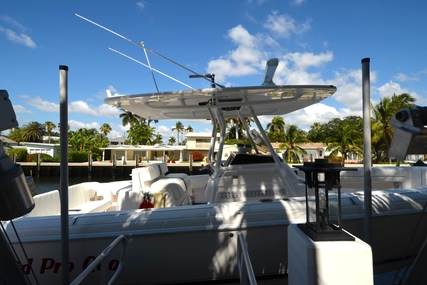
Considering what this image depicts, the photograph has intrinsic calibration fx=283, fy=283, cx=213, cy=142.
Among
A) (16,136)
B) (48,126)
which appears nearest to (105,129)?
(48,126)

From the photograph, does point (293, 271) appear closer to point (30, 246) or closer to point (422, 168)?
point (30, 246)

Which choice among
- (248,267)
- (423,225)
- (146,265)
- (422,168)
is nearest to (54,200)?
(146,265)

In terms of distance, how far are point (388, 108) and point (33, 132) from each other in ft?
186

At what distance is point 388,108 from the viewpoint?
24.1 m

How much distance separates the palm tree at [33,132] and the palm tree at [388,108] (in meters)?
54.1

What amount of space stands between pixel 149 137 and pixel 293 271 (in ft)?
149

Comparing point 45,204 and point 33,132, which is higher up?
point 33,132

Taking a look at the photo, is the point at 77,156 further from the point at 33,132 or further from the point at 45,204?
the point at 45,204

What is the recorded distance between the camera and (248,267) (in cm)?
195

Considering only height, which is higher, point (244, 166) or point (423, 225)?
point (244, 166)

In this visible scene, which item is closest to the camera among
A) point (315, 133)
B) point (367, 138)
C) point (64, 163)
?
point (64, 163)

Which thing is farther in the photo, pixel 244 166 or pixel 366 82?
pixel 244 166

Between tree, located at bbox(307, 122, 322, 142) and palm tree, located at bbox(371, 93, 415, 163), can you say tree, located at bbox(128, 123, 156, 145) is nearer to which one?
tree, located at bbox(307, 122, 322, 142)

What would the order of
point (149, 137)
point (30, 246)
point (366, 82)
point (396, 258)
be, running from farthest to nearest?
1. point (149, 137)
2. point (396, 258)
3. point (30, 246)
4. point (366, 82)
